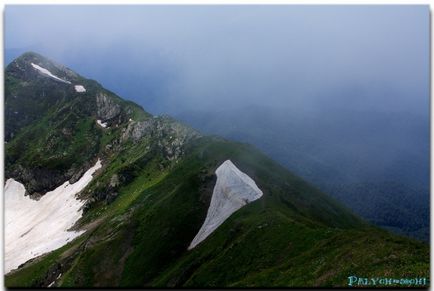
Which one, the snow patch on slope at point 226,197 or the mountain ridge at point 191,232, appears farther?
the snow patch on slope at point 226,197

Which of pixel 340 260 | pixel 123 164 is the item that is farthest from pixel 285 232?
pixel 123 164

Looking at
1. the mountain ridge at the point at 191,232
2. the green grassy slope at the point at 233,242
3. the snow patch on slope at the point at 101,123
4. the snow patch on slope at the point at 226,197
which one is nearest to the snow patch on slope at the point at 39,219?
the mountain ridge at the point at 191,232

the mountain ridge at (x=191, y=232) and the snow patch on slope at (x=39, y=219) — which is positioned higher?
the mountain ridge at (x=191, y=232)

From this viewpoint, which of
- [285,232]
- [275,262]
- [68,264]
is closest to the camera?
[275,262]

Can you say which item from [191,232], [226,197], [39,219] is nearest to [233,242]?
[191,232]

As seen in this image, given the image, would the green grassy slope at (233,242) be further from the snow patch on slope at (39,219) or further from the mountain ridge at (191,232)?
the snow patch on slope at (39,219)

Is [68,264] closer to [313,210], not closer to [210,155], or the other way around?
[210,155]
